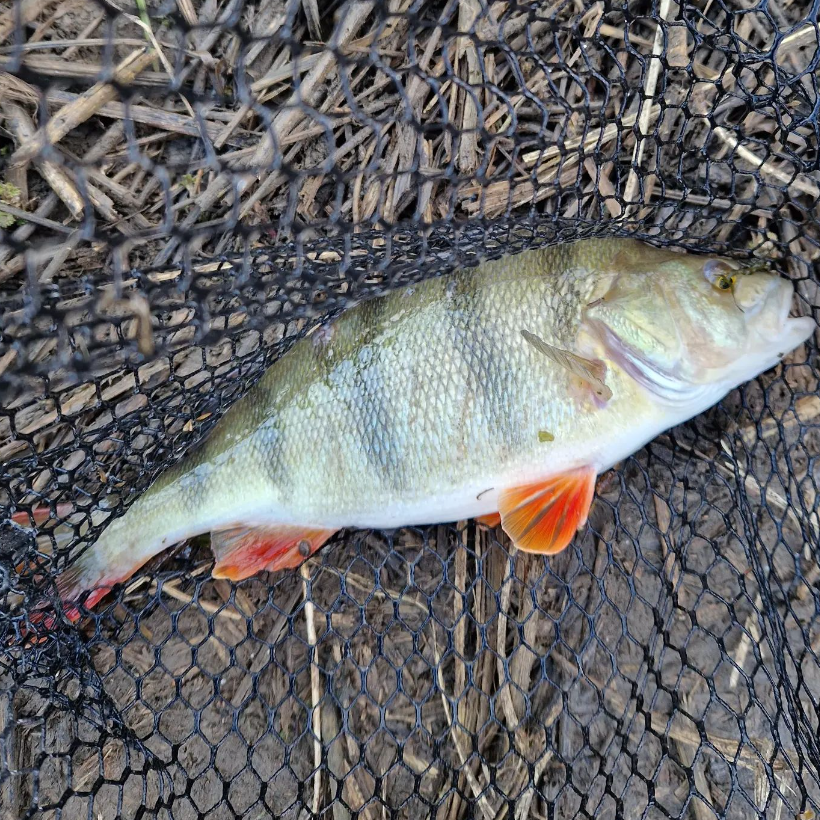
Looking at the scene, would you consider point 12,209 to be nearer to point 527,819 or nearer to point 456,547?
point 456,547

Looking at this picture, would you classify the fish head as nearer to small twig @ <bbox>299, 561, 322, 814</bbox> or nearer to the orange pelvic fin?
the orange pelvic fin

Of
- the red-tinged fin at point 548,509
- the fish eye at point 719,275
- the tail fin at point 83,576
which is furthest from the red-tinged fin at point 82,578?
the fish eye at point 719,275

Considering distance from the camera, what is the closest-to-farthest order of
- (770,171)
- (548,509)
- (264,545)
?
(548,509)
(264,545)
(770,171)

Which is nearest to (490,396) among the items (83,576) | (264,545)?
(264,545)

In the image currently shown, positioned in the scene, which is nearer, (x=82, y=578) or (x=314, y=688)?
(x=82, y=578)

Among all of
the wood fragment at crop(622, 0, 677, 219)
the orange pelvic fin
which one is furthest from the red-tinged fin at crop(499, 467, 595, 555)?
the wood fragment at crop(622, 0, 677, 219)

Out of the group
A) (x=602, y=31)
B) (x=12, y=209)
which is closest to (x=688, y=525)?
(x=602, y=31)

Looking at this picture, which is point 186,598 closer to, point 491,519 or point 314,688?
point 314,688
